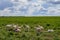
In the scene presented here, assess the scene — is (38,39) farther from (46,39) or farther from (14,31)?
(14,31)

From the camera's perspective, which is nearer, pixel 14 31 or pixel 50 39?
pixel 50 39

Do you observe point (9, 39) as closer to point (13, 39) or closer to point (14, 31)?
point (13, 39)

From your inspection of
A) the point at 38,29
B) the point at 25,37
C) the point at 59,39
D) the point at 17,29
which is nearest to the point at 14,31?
the point at 17,29

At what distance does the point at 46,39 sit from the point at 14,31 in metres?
3.64

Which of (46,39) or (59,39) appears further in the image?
(46,39)

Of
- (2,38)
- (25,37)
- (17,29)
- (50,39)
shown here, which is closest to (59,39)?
(50,39)

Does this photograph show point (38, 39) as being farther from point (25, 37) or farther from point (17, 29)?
point (17, 29)

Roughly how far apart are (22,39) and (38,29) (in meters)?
3.85

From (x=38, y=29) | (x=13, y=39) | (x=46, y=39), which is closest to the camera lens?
(x=13, y=39)

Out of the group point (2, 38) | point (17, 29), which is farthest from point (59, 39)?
point (17, 29)

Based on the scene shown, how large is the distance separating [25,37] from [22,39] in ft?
1.84

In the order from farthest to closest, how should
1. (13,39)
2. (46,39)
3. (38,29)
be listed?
(38,29)
(46,39)
(13,39)

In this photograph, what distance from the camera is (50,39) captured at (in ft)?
48.2

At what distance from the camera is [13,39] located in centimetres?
1333
